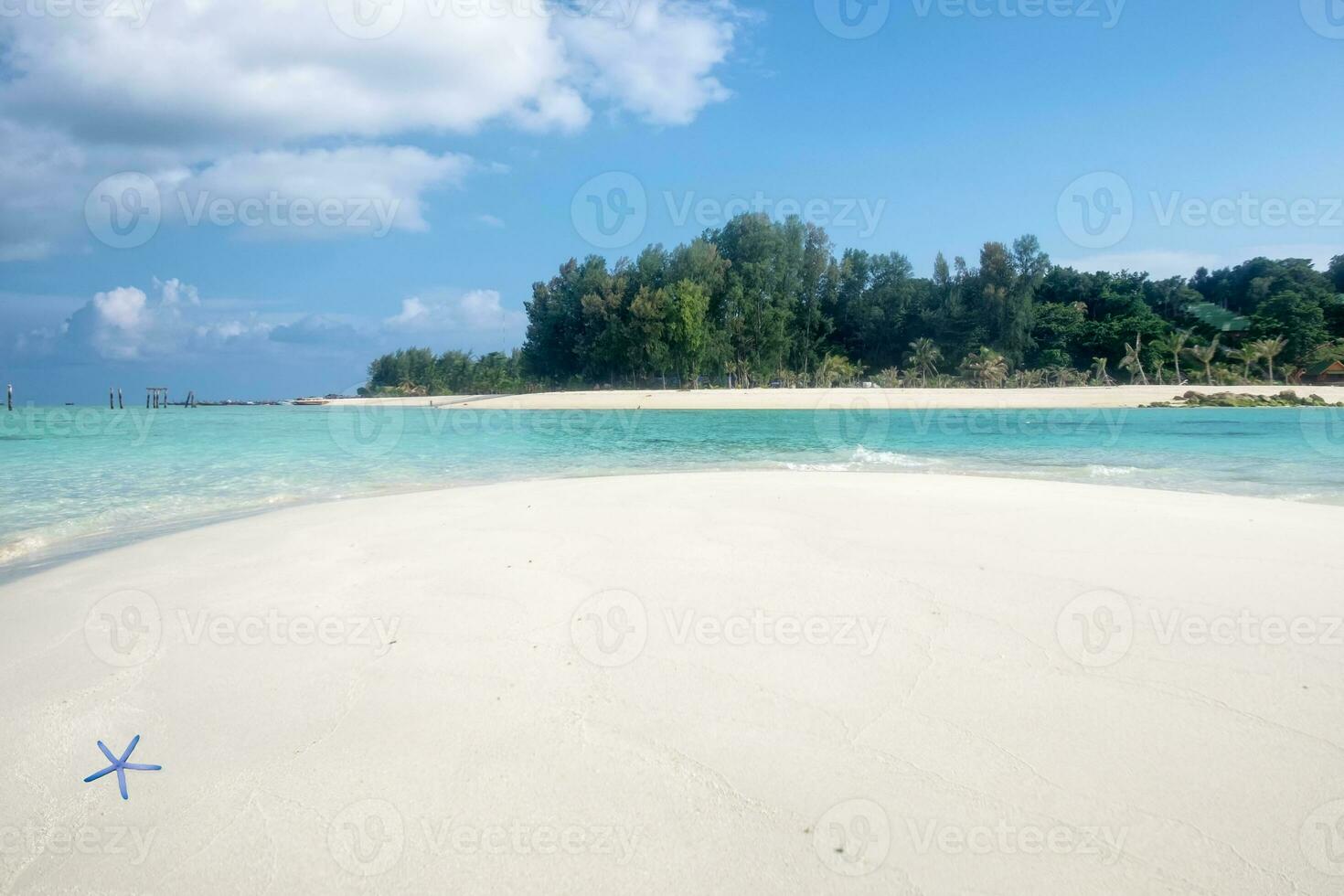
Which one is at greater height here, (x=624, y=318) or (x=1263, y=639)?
(x=624, y=318)

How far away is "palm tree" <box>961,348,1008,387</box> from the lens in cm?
5441

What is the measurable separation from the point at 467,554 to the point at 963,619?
325 centimetres

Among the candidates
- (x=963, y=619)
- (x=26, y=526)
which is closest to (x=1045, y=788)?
(x=963, y=619)

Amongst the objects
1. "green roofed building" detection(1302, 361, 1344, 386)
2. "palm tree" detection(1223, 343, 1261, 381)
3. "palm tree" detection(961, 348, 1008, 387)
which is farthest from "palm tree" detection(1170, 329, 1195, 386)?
"palm tree" detection(961, 348, 1008, 387)

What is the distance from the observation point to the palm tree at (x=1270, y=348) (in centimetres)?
4878

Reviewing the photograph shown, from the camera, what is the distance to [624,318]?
58.8m

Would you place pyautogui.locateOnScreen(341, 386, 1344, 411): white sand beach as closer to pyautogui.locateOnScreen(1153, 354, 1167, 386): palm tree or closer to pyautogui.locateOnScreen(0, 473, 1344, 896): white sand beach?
pyautogui.locateOnScreen(1153, 354, 1167, 386): palm tree

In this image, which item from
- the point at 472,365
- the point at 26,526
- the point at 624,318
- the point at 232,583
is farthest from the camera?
the point at 472,365

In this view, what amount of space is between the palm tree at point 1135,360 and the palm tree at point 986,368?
27.3 feet

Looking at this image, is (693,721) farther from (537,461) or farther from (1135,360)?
(1135,360)

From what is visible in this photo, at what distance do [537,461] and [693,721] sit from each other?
12.0 metres

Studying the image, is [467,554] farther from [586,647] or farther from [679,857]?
[679,857]

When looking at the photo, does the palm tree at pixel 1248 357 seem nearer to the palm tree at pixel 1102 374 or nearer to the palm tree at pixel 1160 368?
the palm tree at pixel 1160 368

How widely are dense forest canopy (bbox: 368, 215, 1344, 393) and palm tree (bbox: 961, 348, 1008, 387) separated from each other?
5.2 inches
